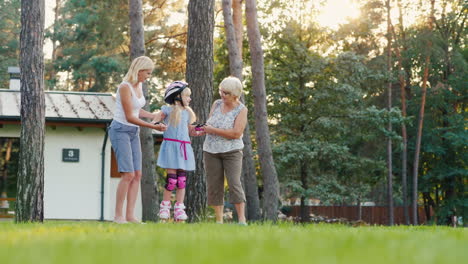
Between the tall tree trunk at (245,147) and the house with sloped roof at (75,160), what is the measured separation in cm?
370

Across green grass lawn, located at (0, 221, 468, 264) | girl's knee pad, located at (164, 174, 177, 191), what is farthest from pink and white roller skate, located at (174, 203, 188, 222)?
green grass lawn, located at (0, 221, 468, 264)

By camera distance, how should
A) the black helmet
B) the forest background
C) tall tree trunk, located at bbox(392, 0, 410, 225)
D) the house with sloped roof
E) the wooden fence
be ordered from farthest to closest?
the wooden fence < tall tree trunk, located at bbox(392, 0, 410, 225) < the forest background < the house with sloped roof < the black helmet

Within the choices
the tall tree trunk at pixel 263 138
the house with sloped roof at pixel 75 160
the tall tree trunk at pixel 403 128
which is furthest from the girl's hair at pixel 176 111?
the tall tree trunk at pixel 403 128

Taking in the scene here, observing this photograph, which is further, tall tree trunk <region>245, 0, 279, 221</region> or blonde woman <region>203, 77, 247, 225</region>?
tall tree trunk <region>245, 0, 279, 221</region>

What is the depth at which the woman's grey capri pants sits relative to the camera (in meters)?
8.49

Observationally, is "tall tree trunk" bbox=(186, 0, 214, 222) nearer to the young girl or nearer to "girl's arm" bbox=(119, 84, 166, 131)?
the young girl

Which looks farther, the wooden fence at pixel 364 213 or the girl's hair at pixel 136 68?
the wooden fence at pixel 364 213

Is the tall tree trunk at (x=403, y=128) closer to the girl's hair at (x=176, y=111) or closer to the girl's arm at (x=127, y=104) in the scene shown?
the girl's hair at (x=176, y=111)

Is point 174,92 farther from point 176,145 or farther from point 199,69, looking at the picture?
point 199,69

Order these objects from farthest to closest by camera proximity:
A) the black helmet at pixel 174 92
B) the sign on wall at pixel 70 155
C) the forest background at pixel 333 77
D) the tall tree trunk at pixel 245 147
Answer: the forest background at pixel 333 77
the tall tree trunk at pixel 245 147
the sign on wall at pixel 70 155
the black helmet at pixel 174 92

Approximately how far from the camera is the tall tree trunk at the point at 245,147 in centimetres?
1997

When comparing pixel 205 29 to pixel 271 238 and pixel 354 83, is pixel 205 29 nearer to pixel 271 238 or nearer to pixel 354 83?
pixel 271 238

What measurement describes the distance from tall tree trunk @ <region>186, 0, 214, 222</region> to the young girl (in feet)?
5.16

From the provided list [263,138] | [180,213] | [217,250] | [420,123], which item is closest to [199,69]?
[180,213]
